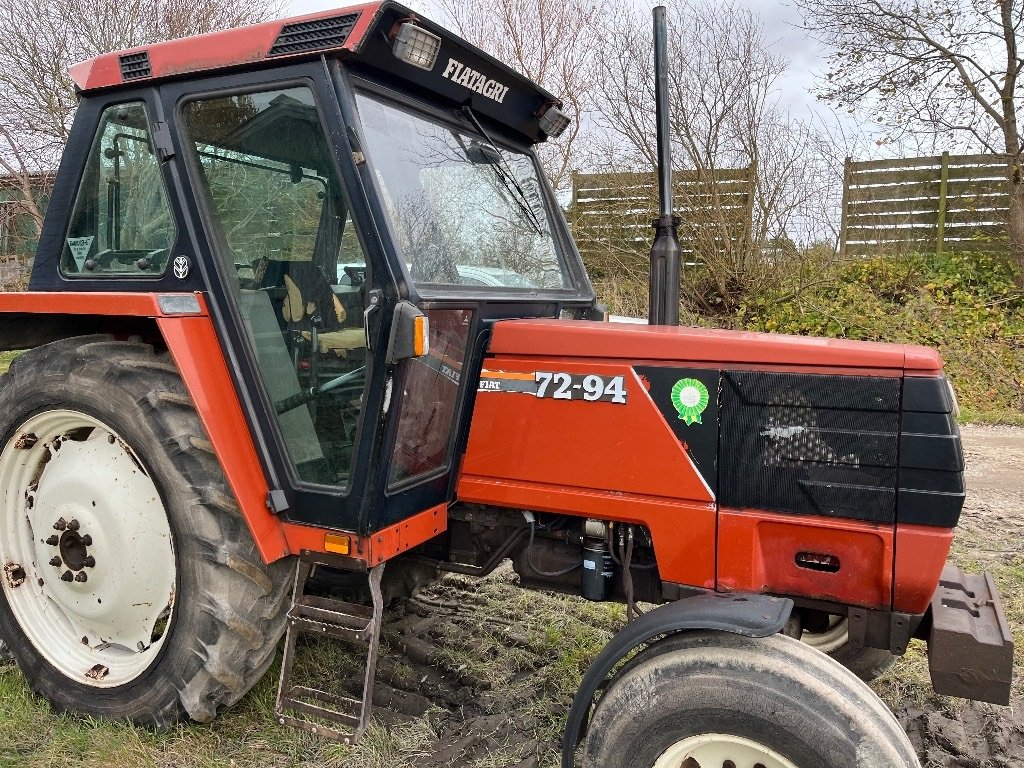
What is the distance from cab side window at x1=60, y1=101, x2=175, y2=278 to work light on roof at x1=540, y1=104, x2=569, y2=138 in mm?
1418

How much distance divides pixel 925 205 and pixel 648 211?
3.54 meters

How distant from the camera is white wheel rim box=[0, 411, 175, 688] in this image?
2.65 meters

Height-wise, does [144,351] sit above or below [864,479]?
above

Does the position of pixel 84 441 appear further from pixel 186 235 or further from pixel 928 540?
pixel 928 540

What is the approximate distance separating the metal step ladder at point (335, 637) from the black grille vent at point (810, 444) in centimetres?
116

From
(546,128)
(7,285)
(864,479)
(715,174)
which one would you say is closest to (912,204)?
(715,174)

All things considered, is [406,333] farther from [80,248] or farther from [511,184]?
[80,248]

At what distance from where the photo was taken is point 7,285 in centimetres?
985

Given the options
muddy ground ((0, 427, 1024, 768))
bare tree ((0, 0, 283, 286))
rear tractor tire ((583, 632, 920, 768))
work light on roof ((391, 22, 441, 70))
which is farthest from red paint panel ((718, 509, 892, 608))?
bare tree ((0, 0, 283, 286))

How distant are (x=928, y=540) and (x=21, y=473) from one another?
3.08 metres

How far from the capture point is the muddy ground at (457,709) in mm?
2531

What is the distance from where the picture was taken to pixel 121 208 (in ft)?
9.03

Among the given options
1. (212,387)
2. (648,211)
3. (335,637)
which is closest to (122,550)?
(212,387)

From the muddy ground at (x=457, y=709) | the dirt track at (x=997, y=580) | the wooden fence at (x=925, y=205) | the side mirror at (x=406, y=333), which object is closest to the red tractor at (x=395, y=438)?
the side mirror at (x=406, y=333)
